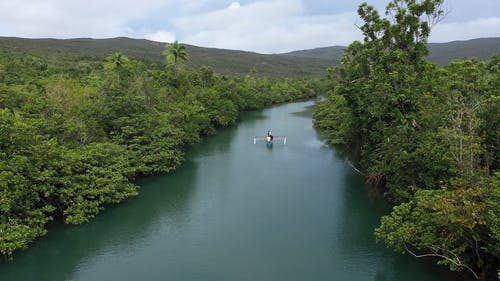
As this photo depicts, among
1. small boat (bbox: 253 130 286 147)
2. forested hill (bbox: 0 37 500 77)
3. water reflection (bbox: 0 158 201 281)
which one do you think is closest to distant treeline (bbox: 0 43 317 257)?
water reflection (bbox: 0 158 201 281)

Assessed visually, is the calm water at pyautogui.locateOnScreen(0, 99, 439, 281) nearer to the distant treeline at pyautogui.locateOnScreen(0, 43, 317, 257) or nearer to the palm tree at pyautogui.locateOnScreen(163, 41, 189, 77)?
the distant treeline at pyautogui.locateOnScreen(0, 43, 317, 257)

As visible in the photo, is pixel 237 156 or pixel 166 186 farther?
pixel 237 156

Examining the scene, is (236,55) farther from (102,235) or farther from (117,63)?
(102,235)

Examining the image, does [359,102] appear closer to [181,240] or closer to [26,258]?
[181,240]

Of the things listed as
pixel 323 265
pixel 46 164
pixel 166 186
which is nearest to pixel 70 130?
pixel 46 164

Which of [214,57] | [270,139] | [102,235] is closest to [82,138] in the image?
[102,235]

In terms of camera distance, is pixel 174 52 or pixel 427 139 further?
pixel 174 52
